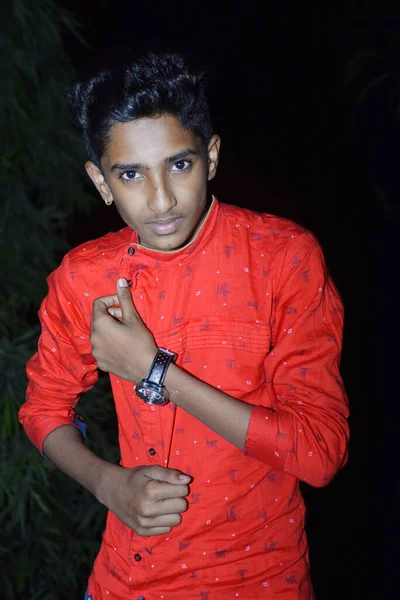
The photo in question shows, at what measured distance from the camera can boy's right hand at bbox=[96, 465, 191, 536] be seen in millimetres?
1079

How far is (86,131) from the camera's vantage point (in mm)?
1164

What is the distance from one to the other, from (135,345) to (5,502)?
1456 mm

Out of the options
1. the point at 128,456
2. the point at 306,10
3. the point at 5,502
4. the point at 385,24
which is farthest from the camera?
the point at 5,502

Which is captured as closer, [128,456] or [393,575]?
[128,456]

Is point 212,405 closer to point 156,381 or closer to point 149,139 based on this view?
point 156,381

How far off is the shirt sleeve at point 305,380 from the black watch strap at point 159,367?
0.17 metres

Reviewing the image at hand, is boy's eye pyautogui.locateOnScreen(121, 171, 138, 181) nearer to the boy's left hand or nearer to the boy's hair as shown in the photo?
the boy's hair

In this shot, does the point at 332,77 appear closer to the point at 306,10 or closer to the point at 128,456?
the point at 306,10

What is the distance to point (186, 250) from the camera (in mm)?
1171

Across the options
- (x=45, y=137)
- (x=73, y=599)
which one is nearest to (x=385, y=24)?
(x=45, y=137)

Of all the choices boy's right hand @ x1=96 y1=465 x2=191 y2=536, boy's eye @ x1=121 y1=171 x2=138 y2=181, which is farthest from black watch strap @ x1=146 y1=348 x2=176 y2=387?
boy's eye @ x1=121 y1=171 x2=138 y2=181

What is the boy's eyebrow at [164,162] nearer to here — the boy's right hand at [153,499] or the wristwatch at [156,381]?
the wristwatch at [156,381]

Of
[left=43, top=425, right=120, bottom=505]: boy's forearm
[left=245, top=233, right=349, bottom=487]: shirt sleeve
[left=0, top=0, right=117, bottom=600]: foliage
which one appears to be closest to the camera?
[left=245, top=233, right=349, bottom=487]: shirt sleeve

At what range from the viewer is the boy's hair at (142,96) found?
1.06 metres
